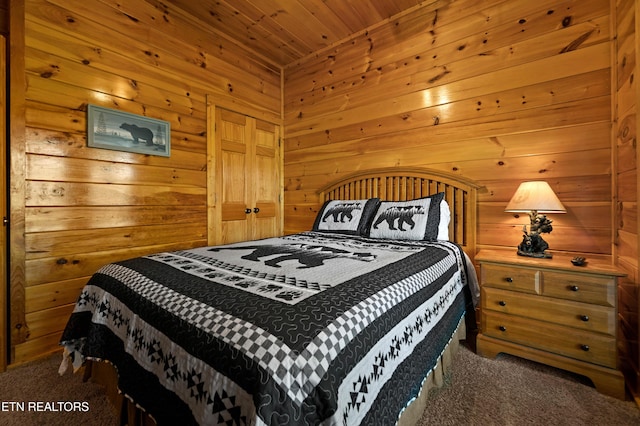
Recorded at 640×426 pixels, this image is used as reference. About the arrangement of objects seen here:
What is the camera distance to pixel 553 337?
62.5 inches

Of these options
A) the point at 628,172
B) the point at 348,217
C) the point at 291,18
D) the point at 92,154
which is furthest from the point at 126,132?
the point at 628,172

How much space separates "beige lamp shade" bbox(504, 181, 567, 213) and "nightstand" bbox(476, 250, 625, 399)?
0.31 meters

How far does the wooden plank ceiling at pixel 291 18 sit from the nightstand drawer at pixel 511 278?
2230 millimetres

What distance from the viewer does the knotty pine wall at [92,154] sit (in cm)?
181

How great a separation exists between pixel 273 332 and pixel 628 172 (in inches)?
84.3

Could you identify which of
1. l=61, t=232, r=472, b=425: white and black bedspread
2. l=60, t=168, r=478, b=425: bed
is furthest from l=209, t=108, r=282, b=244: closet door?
l=61, t=232, r=472, b=425: white and black bedspread

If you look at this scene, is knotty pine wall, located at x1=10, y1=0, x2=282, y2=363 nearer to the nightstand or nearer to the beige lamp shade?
the nightstand

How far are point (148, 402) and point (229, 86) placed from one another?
114 inches

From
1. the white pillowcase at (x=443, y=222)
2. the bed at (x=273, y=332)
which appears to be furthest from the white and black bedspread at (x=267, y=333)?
the white pillowcase at (x=443, y=222)

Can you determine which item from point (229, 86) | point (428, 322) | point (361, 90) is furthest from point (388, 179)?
point (229, 86)

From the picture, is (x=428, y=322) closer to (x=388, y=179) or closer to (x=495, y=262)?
(x=495, y=262)

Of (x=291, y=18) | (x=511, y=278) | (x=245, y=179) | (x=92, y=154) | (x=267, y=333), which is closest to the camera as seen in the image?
(x=267, y=333)

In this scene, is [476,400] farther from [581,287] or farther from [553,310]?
[581,287]

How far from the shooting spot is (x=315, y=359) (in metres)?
0.66
